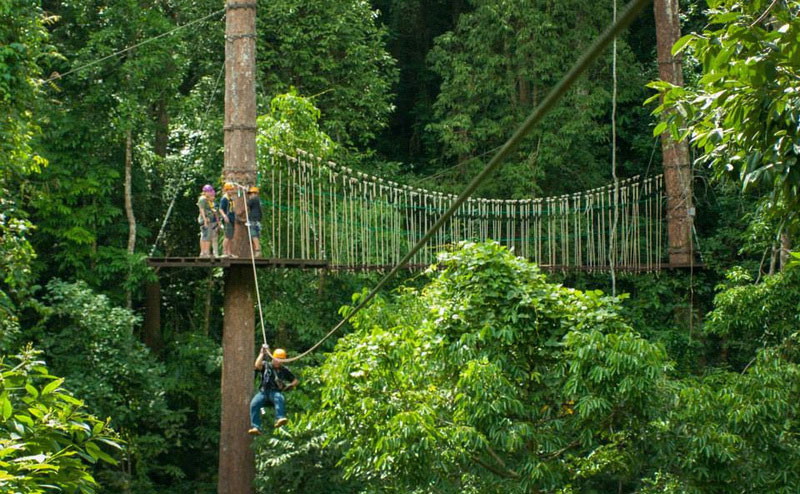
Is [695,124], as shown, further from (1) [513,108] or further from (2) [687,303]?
(1) [513,108]

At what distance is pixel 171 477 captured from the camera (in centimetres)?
1247

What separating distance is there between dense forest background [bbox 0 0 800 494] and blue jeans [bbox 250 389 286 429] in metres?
0.32

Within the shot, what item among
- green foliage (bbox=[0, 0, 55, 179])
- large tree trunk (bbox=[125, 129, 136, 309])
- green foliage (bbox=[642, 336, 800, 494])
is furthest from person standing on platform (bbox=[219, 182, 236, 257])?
large tree trunk (bbox=[125, 129, 136, 309])

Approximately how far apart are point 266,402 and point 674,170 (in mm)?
5536

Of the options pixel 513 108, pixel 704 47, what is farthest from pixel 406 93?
pixel 704 47

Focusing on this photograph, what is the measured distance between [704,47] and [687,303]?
749 centimetres

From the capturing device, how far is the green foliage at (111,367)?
1034cm

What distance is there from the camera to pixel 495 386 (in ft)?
19.5

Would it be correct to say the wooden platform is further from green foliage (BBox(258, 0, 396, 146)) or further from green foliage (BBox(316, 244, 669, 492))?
green foliage (BBox(258, 0, 396, 146))

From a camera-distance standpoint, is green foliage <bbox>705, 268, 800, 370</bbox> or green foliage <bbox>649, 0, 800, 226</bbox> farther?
green foliage <bbox>705, 268, 800, 370</bbox>

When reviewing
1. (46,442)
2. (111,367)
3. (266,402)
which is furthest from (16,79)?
(46,442)

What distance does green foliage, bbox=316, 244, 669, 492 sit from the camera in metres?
5.96

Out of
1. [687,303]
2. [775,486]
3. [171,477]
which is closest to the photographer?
[775,486]

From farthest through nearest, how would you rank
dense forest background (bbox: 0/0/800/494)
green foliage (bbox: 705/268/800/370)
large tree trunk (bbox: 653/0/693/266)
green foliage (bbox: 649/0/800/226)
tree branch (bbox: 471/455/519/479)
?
large tree trunk (bbox: 653/0/693/266) < green foliage (bbox: 705/268/800/370) < tree branch (bbox: 471/455/519/479) < dense forest background (bbox: 0/0/800/494) < green foliage (bbox: 649/0/800/226)
